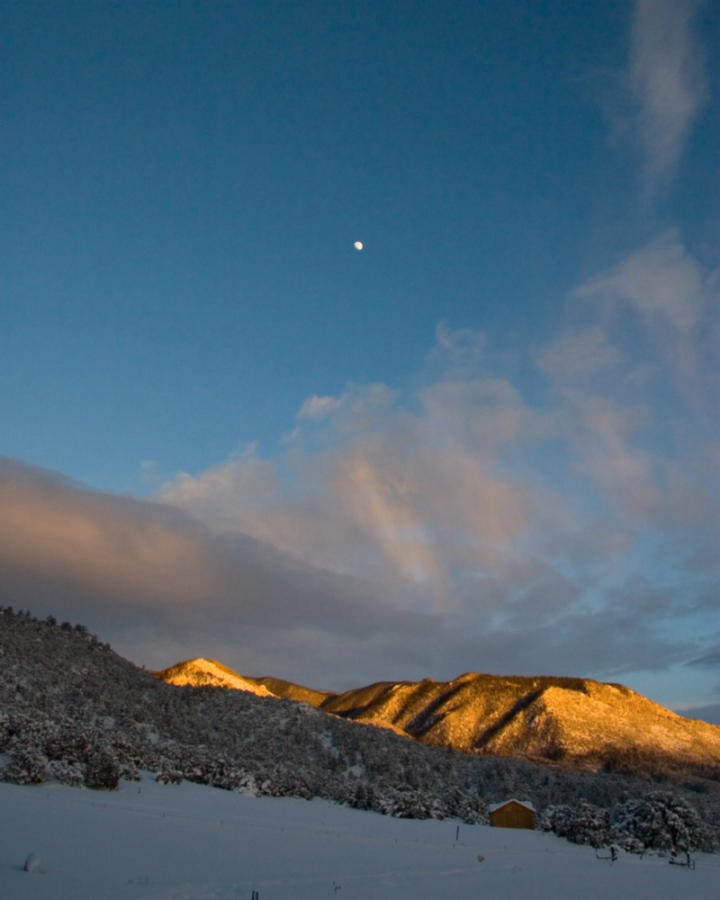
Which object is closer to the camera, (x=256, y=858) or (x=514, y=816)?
(x=256, y=858)

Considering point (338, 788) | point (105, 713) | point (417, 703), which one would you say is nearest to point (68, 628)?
point (105, 713)

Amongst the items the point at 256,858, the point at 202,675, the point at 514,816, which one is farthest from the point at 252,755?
the point at 202,675

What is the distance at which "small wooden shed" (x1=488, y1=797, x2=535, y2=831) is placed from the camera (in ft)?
173

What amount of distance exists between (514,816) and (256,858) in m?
38.8

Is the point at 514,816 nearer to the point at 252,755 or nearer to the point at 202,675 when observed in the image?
the point at 252,755

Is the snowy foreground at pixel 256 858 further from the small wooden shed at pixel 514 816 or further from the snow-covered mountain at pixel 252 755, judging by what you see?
the small wooden shed at pixel 514 816

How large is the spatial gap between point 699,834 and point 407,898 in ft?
123

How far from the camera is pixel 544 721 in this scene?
114625 millimetres

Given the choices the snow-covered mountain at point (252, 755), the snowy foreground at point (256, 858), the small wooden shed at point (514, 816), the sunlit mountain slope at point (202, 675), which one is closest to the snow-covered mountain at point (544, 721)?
the sunlit mountain slope at point (202, 675)

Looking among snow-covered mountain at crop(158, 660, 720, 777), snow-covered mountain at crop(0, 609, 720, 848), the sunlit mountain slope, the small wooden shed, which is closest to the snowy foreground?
snow-covered mountain at crop(0, 609, 720, 848)

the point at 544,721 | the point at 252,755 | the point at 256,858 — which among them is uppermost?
the point at 544,721

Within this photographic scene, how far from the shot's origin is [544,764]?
304 feet

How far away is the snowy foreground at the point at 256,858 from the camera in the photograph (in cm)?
1612

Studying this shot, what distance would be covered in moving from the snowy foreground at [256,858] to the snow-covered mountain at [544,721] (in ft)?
228
